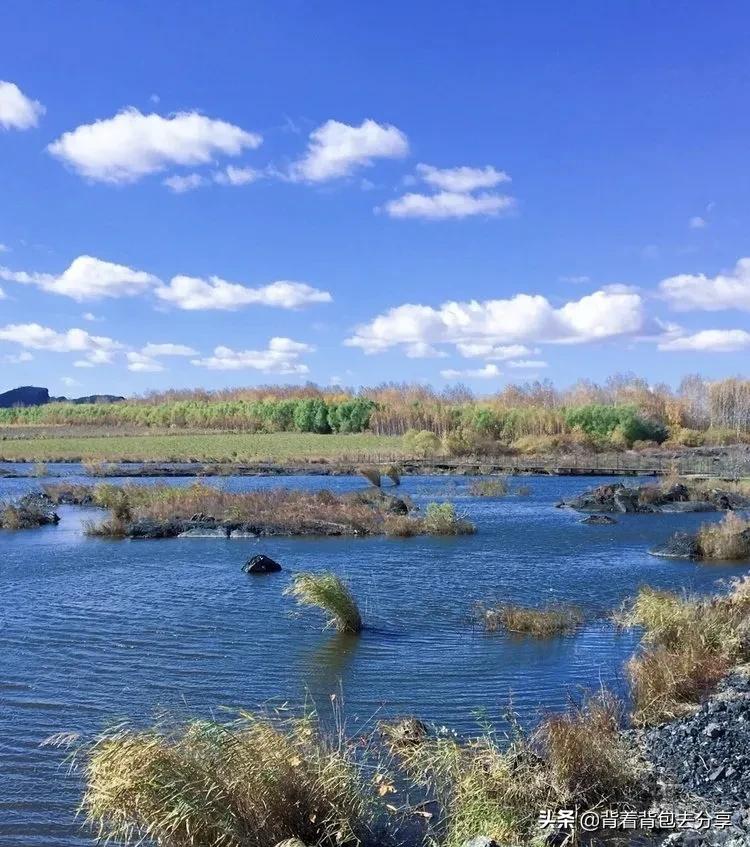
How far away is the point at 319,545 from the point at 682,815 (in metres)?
22.2

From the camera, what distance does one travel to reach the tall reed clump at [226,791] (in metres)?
6.99

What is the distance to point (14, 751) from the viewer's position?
10422mm

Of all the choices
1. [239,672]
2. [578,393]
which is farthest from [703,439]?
[239,672]

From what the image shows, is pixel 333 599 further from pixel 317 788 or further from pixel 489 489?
pixel 489 489

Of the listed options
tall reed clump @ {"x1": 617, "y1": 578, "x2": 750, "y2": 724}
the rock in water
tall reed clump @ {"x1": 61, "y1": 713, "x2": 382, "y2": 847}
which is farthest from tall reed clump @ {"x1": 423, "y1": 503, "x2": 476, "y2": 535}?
tall reed clump @ {"x1": 61, "y1": 713, "x2": 382, "y2": 847}

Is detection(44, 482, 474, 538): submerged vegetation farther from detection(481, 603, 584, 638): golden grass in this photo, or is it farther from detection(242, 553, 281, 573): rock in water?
detection(481, 603, 584, 638): golden grass

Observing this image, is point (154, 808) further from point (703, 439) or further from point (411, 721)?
point (703, 439)

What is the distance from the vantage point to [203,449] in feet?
278

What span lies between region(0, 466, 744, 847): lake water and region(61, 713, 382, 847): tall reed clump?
143cm

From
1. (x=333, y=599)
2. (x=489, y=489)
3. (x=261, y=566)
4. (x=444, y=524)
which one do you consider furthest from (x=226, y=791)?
(x=489, y=489)

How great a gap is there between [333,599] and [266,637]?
1.46 m

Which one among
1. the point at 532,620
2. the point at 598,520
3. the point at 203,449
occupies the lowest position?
the point at 598,520

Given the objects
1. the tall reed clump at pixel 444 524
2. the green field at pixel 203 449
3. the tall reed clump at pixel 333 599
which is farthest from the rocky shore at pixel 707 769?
the green field at pixel 203 449

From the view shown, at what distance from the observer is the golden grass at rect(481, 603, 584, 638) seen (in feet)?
53.4
